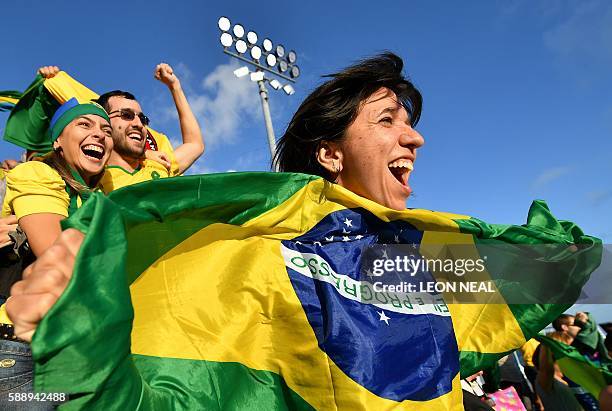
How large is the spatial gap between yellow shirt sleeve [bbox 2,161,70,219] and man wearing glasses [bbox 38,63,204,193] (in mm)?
426

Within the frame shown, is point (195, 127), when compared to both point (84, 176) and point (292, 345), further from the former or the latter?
point (292, 345)

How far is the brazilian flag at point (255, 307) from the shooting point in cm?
99

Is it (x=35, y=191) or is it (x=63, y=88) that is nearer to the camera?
(x=35, y=191)

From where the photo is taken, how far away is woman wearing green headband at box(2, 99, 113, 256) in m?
1.59

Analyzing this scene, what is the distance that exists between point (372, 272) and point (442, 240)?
51cm

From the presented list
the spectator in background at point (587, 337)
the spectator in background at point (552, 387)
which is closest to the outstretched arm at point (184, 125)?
the spectator in background at point (587, 337)

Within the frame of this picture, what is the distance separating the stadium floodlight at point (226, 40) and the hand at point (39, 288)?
33.5ft

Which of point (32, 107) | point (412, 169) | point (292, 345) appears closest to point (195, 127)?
point (32, 107)

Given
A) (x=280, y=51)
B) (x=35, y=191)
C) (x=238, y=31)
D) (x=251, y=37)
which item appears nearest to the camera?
(x=35, y=191)

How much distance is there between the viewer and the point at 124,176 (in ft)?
7.46

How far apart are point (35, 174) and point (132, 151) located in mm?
765

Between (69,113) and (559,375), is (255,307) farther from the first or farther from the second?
(559,375)

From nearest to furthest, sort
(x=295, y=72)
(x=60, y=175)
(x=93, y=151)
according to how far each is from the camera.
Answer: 1. (x=60, y=175)
2. (x=93, y=151)
3. (x=295, y=72)

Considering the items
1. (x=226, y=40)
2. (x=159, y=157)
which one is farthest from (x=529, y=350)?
(x=226, y=40)
